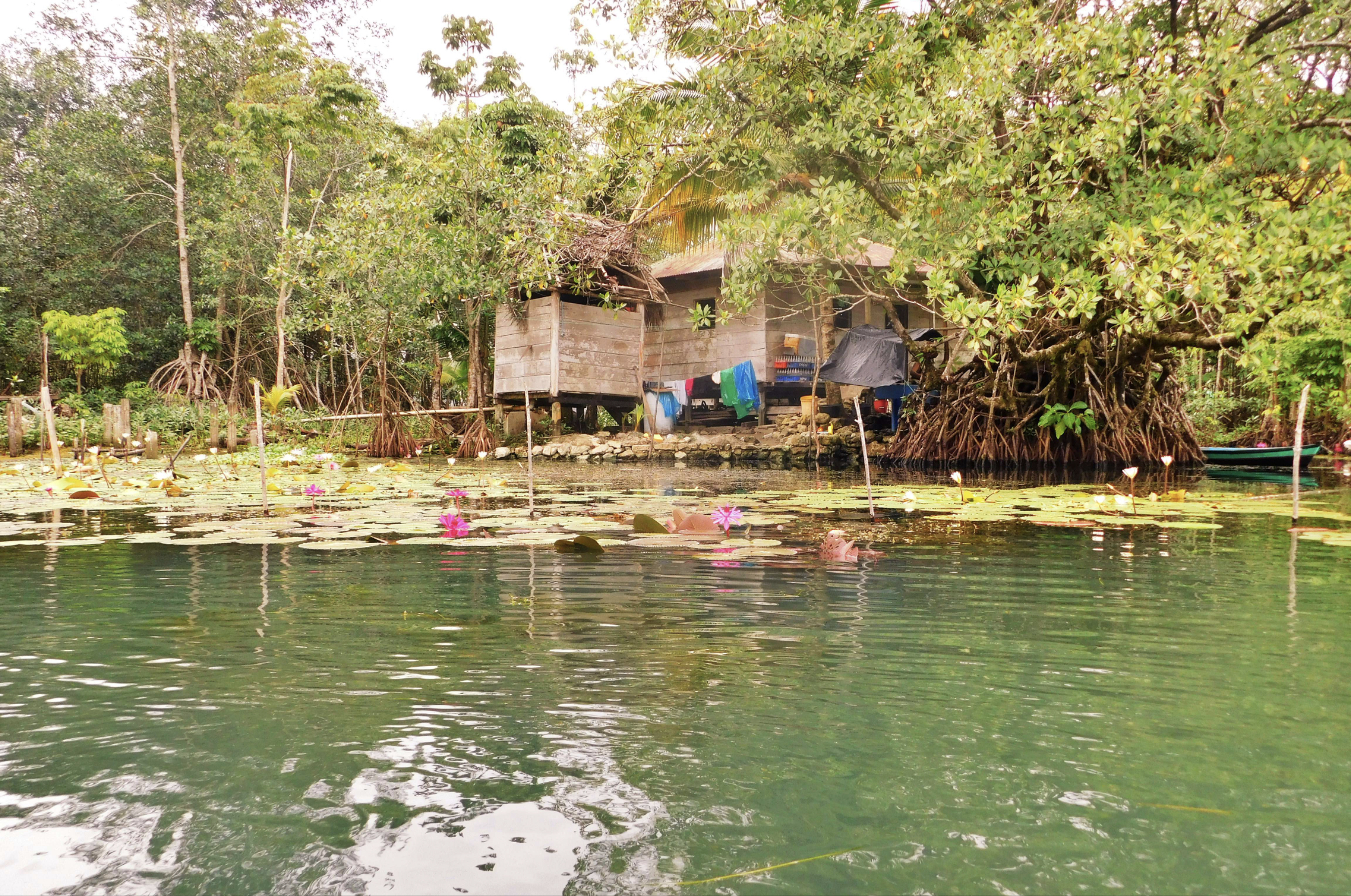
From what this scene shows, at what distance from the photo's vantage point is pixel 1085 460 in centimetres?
1180

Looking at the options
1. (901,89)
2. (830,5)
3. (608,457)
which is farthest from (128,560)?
(608,457)

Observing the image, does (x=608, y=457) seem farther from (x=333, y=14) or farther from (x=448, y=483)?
(x=333, y=14)

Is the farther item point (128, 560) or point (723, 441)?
point (723, 441)

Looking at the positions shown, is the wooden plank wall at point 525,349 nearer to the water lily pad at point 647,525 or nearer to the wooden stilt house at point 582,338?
the wooden stilt house at point 582,338

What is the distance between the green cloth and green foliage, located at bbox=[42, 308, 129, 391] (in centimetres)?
1240

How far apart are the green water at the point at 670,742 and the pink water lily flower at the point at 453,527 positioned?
1.35 m

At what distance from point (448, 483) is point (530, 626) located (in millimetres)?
6207


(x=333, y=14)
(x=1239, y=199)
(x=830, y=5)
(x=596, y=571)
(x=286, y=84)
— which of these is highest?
(x=333, y=14)

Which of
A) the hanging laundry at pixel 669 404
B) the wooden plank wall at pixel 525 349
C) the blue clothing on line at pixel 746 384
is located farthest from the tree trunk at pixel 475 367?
the blue clothing on line at pixel 746 384

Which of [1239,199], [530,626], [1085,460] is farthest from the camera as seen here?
[1085,460]

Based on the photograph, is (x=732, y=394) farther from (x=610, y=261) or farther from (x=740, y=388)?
(x=610, y=261)

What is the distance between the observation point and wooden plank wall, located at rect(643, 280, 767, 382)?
19750 millimetres

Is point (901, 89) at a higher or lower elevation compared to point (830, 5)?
lower

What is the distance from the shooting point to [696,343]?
21078mm
